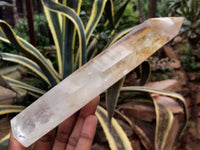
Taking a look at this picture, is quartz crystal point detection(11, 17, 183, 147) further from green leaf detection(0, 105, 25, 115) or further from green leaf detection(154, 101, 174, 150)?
green leaf detection(154, 101, 174, 150)

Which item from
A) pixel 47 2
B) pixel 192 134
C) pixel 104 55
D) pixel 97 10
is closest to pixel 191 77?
pixel 192 134

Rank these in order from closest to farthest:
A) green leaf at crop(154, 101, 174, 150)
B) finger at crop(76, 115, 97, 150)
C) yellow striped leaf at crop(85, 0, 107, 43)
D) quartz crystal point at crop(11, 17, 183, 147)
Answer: quartz crystal point at crop(11, 17, 183, 147)
finger at crop(76, 115, 97, 150)
green leaf at crop(154, 101, 174, 150)
yellow striped leaf at crop(85, 0, 107, 43)

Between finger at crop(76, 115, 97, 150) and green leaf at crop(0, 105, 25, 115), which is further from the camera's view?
green leaf at crop(0, 105, 25, 115)

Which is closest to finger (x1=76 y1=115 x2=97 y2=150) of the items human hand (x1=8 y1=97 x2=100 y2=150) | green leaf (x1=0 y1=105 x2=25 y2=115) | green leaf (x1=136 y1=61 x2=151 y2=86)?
human hand (x1=8 y1=97 x2=100 y2=150)

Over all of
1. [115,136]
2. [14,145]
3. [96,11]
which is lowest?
[115,136]

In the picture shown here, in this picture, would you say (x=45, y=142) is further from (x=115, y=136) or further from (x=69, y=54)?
(x=69, y=54)

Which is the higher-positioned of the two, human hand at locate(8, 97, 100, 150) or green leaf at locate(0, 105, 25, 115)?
human hand at locate(8, 97, 100, 150)

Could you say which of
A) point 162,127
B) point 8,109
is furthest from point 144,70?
point 8,109

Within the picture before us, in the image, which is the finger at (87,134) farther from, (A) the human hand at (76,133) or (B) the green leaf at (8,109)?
(B) the green leaf at (8,109)
